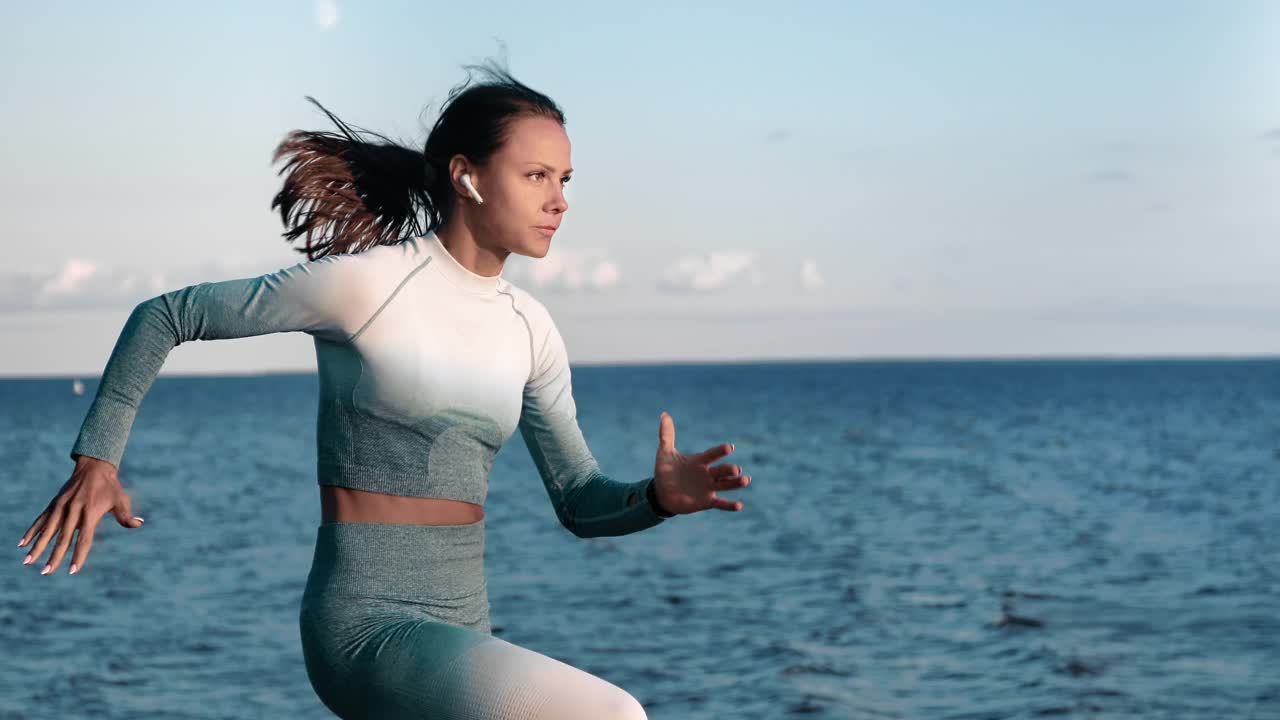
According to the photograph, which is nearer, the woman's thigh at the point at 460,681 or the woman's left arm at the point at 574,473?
the woman's thigh at the point at 460,681

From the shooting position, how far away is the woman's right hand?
304 centimetres

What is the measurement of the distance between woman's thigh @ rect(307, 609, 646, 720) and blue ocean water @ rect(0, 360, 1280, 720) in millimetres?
10236

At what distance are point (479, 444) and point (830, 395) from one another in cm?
14082

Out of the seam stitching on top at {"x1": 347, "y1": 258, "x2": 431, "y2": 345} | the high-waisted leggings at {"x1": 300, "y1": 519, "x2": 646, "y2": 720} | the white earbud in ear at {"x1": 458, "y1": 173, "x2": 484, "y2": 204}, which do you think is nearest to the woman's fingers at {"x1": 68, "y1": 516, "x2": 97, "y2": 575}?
the high-waisted leggings at {"x1": 300, "y1": 519, "x2": 646, "y2": 720}

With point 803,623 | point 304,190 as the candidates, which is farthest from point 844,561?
point 304,190

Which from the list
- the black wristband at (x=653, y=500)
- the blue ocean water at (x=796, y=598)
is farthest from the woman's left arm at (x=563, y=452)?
the blue ocean water at (x=796, y=598)

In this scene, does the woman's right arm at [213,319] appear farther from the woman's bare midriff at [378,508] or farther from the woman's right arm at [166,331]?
the woman's bare midriff at [378,508]

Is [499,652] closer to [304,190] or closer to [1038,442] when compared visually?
[304,190]

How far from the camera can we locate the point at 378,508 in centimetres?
355

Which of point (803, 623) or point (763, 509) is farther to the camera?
point (763, 509)

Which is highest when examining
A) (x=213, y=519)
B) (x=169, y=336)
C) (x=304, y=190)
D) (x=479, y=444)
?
(x=304, y=190)

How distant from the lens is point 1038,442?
68.6 metres

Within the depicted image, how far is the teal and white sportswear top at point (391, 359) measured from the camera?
3.30 metres

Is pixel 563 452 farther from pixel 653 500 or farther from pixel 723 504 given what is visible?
pixel 723 504
